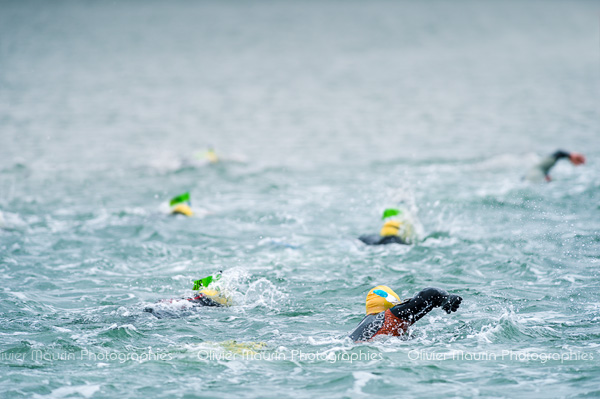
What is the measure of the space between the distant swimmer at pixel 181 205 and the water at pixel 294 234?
27 centimetres

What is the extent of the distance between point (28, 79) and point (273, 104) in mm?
20657

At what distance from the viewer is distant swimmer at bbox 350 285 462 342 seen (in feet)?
34.0

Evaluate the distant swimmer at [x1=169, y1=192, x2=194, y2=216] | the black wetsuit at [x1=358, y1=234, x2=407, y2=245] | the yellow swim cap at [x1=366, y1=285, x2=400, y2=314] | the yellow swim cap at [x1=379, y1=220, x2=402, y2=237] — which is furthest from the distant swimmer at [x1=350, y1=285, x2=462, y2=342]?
the distant swimmer at [x1=169, y1=192, x2=194, y2=216]

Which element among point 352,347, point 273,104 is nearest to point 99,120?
point 273,104

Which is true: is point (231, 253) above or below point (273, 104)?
below

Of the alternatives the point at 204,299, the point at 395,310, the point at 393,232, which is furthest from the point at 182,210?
the point at 395,310

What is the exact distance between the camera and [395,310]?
10.6 meters

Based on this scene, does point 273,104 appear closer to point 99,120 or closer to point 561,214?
point 99,120

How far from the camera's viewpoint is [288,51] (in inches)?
3081

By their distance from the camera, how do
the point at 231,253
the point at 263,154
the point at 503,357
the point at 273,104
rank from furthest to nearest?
1. the point at 273,104
2. the point at 263,154
3. the point at 231,253
4. the point at 503,357

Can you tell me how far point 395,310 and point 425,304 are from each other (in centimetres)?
46

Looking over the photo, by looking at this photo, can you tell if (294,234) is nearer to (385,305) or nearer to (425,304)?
(385,305)

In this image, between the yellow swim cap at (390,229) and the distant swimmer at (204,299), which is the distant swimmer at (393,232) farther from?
the distant swimmer at (204,299)

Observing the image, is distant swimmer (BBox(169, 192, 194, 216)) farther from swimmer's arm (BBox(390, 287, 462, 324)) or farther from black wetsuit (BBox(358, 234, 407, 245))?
swimmer's arm (BBox(390, 287, 462, 324))
